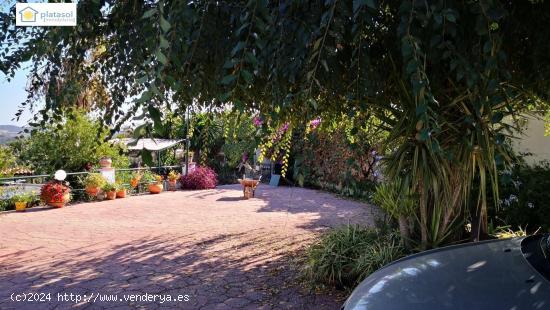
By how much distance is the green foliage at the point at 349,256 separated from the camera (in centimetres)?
409

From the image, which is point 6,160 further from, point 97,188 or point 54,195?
point 97,188

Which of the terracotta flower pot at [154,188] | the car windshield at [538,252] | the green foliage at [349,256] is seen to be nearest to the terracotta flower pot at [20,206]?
the terracotta flower pot at [154,188]

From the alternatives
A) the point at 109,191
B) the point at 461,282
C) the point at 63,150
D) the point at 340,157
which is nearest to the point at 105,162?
the point at 109,191

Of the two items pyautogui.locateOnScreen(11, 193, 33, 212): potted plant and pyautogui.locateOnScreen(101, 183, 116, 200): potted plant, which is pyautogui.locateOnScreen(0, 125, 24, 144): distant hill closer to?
pyautogui.locateOnScreen(11, 193, 33, 212): potted plant

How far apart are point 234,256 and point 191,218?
10.5 ft

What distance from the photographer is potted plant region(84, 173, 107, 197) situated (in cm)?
1100

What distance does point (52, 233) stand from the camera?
7.05 meters

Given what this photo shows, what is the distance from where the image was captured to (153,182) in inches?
524

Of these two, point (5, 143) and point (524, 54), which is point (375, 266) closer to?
point (524, 54)

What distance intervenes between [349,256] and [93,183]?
28.2ft

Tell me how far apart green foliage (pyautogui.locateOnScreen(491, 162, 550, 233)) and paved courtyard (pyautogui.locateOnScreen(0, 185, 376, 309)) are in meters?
2.08

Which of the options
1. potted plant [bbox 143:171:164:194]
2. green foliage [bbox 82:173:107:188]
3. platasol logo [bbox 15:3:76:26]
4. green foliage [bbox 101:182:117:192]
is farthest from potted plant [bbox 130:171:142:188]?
platasol logo [bbox 15:3:76:26]

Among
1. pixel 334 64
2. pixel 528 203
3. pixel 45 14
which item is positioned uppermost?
A: pixel 45 14

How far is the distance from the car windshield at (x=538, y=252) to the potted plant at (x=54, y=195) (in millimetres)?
10016
